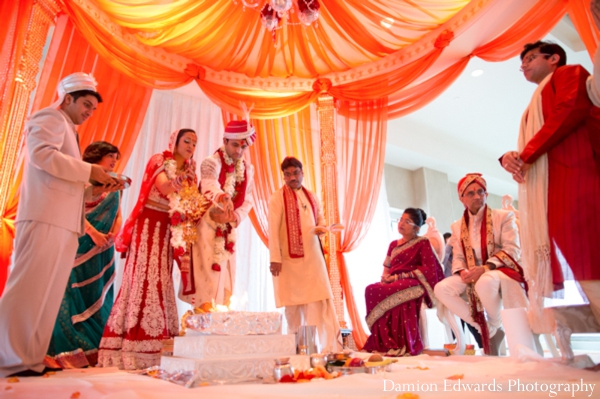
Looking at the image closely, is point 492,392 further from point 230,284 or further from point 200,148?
point 200,148

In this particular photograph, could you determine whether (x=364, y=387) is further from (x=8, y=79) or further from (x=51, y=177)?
(x=8, y=79)

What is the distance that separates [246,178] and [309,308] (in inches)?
49.8

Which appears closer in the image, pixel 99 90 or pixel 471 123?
pixel 99 90

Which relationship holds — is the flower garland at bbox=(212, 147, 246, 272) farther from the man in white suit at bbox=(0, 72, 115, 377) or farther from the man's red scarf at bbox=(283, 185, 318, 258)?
the man in white suit at bbox=(0, 72, 115, 377)

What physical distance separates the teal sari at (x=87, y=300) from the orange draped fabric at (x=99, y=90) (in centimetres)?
88

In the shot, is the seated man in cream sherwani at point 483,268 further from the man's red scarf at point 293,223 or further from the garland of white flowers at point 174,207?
the garland of white flowers at point 174,207

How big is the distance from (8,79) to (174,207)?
5.92ft

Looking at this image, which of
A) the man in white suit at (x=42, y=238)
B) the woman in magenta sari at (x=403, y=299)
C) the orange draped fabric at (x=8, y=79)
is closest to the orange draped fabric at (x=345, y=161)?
the woman in magenta sari at (x=403, y=299)

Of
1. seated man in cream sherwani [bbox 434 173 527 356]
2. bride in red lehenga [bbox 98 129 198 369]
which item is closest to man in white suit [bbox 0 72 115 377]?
bride in red lehenga [bbox 98 129 198 369]

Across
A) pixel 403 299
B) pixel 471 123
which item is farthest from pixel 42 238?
pixel 471 123

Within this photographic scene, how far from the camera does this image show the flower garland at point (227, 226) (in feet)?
9.96

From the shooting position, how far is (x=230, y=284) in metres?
3.11

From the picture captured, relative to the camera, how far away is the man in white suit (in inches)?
78.4

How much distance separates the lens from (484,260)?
11.4 feet
